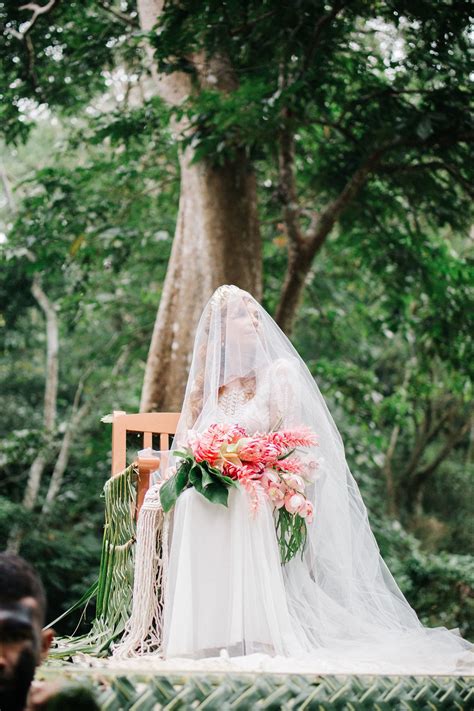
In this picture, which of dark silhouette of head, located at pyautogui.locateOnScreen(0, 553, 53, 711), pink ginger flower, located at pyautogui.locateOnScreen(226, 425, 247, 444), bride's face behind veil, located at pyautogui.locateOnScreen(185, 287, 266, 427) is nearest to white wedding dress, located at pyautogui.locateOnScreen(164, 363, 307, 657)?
pink ginger flower, located at pyautogui.locateOnScreen(226, 425, 247, 444)

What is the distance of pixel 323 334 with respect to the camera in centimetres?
1108

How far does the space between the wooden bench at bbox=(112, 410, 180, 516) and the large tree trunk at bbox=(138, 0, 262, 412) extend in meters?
1.52

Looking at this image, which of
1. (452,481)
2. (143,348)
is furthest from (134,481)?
(452,481)

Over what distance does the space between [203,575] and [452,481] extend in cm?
1308

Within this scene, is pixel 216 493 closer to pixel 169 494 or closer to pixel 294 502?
pixel 169 494

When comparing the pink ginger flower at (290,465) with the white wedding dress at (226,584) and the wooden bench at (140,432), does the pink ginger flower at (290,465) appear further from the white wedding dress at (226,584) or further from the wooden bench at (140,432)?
the wooden bench at (140,432)

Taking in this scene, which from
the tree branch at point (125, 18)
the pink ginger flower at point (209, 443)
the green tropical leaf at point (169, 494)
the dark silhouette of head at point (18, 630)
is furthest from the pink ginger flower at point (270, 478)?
the tree branch at point (125, 18)

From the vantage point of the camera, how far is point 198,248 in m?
6.20

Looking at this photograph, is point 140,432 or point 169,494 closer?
point 169,494

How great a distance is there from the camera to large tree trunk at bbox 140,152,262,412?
6016mm

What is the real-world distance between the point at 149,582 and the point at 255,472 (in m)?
0.71

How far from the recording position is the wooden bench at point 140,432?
390 centimetres

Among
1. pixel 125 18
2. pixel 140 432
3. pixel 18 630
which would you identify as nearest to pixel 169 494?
pixel 140 432

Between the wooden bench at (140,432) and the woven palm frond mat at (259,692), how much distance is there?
1.98 meters
